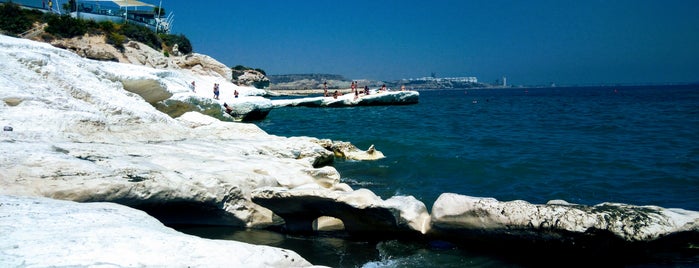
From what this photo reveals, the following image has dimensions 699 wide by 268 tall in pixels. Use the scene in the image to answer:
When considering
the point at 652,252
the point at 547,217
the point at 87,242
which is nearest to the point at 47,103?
the point at 87,242

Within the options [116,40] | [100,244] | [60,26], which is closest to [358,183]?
[100,244]

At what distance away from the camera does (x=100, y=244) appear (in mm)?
3867

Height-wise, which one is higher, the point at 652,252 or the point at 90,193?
the point at 90,193

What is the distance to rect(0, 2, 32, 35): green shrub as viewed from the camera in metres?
49.8

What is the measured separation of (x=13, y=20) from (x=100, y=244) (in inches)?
2261

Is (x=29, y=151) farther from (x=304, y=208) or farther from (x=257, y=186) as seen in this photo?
(x=304, y=208)

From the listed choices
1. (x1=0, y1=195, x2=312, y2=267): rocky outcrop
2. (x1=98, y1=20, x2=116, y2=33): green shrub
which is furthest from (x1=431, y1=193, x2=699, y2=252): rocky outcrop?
(x1=98, y1=20, x2=116, y2=33): green shrub

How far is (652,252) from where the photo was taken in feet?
20.4

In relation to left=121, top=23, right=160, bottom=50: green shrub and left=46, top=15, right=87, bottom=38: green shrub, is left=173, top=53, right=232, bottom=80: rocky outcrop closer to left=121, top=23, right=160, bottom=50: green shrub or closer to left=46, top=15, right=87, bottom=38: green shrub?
left=121, top=23, right=160, bottom=50: green shrub

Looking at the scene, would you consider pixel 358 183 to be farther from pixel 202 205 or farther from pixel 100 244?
pixel 100 244

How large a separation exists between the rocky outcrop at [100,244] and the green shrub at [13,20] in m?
53.1

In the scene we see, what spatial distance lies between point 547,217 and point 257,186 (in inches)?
163

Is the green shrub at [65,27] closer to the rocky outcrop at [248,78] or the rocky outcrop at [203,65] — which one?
the rocky outcrop at [203,65]

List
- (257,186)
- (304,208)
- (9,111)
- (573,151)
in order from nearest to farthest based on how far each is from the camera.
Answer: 1. (304,208)
2. (257,186)
3. (9,111)
4. (573,151)
